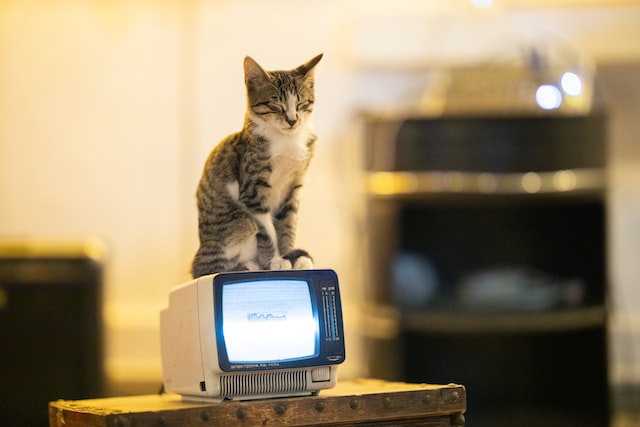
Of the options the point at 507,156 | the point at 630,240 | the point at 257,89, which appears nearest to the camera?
the point at 257,89

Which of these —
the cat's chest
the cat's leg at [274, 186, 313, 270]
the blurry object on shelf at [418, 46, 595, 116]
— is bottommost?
the cat's leg at [274, 186, 313, 270]

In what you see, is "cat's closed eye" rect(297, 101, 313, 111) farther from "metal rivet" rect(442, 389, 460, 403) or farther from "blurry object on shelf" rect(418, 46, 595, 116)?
"blurry object on shelf" rect(418, 46, 595, 116)

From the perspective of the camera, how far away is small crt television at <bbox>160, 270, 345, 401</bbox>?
1.28 metres

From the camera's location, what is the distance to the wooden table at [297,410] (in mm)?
1242

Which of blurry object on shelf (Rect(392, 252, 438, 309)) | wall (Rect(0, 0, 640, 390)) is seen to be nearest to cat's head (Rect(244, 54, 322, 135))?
blurry object on shelf (Rect(392, 252, 438, 309))

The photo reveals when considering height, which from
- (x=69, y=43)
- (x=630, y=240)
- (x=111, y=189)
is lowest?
(x=630, y=240)

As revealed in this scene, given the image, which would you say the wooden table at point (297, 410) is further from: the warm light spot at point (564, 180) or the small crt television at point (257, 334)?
the warm light spot at point (564, 180)

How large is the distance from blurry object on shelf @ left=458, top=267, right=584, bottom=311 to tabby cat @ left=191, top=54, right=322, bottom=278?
1731 millimetres

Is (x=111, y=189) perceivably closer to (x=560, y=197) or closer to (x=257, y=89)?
(x=560, y=197)

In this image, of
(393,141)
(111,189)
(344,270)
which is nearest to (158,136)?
(111,189)

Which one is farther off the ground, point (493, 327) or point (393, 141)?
point (393, 141)

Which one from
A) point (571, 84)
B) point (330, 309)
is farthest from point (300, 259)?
point (571, 84)

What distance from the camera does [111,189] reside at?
3812 millimetres

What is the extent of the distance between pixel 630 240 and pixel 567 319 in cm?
82
